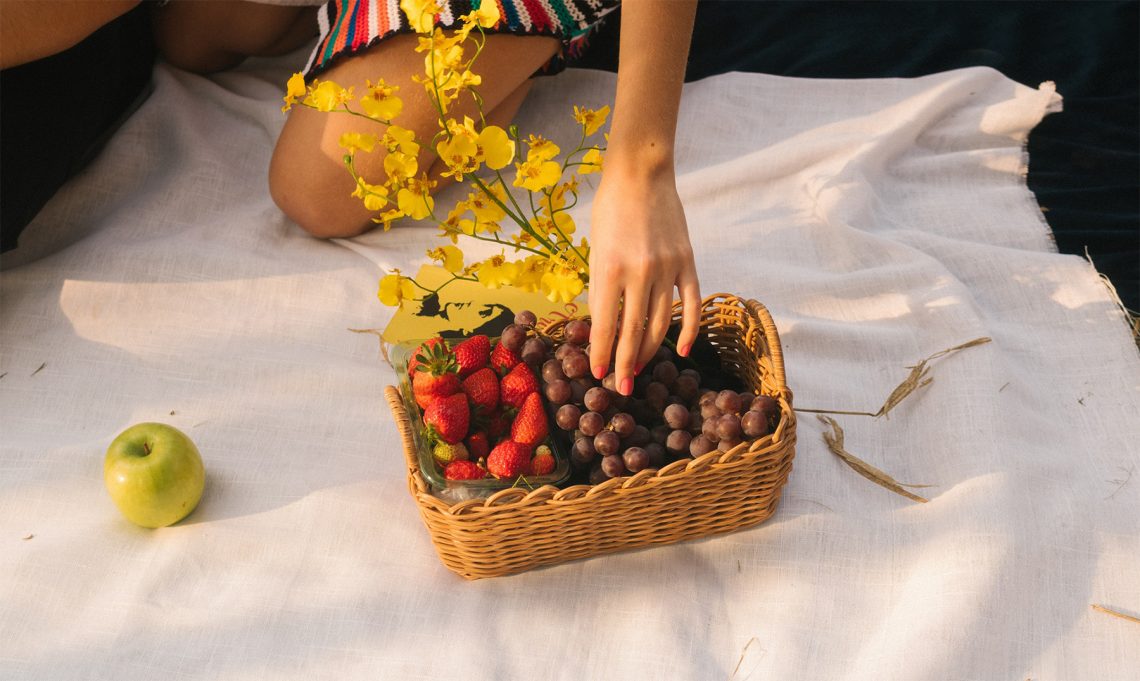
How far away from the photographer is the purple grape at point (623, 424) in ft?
3.27

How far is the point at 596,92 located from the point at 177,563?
3.51ft

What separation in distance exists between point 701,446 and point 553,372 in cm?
17

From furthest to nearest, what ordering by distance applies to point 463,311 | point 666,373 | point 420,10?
point 463,311 < point 666,373 < point 420,10

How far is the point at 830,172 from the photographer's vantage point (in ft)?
5.18

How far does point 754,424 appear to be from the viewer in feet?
3.20

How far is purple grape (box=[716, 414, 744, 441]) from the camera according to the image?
3.18ft

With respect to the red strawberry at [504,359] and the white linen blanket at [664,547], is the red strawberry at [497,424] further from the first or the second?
the white linen blanket at [664,547]

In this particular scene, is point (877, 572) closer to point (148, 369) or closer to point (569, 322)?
point (569, 322)

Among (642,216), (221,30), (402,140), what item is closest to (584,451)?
(642,216)

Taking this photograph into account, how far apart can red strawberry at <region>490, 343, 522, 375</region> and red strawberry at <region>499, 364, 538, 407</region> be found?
0.08 ft

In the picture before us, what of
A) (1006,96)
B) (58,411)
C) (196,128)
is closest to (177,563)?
(58,411)

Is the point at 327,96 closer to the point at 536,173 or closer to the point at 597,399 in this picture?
the point at 536,173

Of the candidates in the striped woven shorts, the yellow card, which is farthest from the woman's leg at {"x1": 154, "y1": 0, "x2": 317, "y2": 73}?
the yellow card

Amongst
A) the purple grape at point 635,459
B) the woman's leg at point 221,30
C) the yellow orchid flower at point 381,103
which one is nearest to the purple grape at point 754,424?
the purple grape at point 635,459
